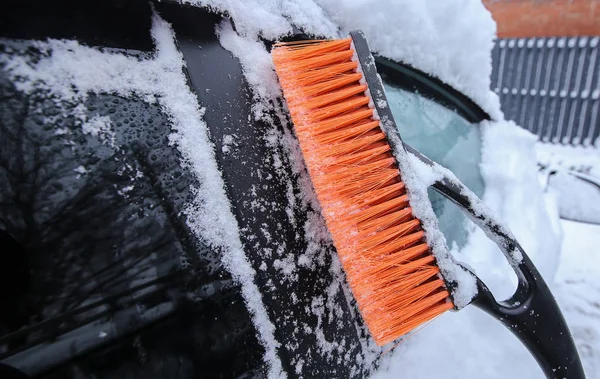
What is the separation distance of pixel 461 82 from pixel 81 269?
4.34 ft

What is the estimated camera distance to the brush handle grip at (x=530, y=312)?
0.79 metres

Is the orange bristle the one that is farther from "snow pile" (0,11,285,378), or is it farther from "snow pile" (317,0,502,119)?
"snow pile" (317,0,502,119)

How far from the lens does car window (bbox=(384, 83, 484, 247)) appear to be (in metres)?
1.19

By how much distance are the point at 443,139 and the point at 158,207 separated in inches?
42.7

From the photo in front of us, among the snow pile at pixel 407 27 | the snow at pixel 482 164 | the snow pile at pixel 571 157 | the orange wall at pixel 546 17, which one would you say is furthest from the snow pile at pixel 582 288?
the orange wall at pixel 546 17

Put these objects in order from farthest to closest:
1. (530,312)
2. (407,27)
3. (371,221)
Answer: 1. (407,27)
2. (530,312)
3. (371,221)

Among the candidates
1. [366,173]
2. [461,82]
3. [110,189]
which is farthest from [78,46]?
[461,82]

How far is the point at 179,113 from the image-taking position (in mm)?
594

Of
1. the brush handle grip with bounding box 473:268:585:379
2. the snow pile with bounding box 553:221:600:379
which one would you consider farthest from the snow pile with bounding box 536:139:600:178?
the brush handle grip with bounding box 473:268:585:379

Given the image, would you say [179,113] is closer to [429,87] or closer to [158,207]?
[158,207]

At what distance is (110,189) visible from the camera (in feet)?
1.65

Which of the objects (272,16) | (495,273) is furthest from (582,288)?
(272,16)

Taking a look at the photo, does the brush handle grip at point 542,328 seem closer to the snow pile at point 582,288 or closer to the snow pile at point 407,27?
the snow pile at point 582,288

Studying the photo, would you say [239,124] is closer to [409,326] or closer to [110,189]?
[110,189]
